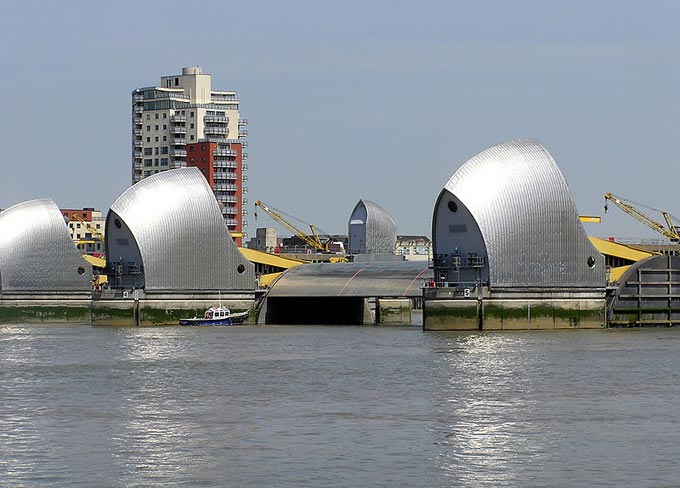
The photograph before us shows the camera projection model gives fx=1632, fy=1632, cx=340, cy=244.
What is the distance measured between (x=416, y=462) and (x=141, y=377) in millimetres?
23622

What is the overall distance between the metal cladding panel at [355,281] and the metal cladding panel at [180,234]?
3139 millimetres

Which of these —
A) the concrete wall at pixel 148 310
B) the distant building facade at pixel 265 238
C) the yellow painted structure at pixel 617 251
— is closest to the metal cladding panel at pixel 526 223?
the concrete wall at pixel 148 310

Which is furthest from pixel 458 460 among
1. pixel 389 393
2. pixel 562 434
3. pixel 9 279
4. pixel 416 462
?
pixel 9 279

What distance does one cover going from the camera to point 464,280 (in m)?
93.8

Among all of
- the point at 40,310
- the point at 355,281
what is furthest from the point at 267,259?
the point at 355,281

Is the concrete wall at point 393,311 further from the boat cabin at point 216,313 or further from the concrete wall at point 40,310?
the concrete wall at point 40,310

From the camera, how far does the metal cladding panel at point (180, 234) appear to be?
10644 cm

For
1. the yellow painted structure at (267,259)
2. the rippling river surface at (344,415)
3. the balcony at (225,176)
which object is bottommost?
the rippling river surface at (344,415)

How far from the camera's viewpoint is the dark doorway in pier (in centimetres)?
11288

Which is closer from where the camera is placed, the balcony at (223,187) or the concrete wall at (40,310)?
the concrete wall at (40,310)

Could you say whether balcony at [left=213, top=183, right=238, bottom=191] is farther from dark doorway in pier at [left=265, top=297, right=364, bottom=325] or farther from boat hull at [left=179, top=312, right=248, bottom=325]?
boat hull at [left=179, top=312, right=248, bottom=325]

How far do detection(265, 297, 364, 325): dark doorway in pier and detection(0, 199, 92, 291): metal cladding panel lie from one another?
16657mm

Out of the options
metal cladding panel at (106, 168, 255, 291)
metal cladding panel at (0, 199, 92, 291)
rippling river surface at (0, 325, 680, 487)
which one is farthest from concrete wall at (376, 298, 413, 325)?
rippling river surface at (0, 325, 680, 487)

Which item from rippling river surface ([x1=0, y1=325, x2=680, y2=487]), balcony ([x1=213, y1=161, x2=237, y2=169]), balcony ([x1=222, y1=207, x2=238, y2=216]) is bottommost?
rippling river surface ([x1=0, y1=325, x2=680, y2=487])
